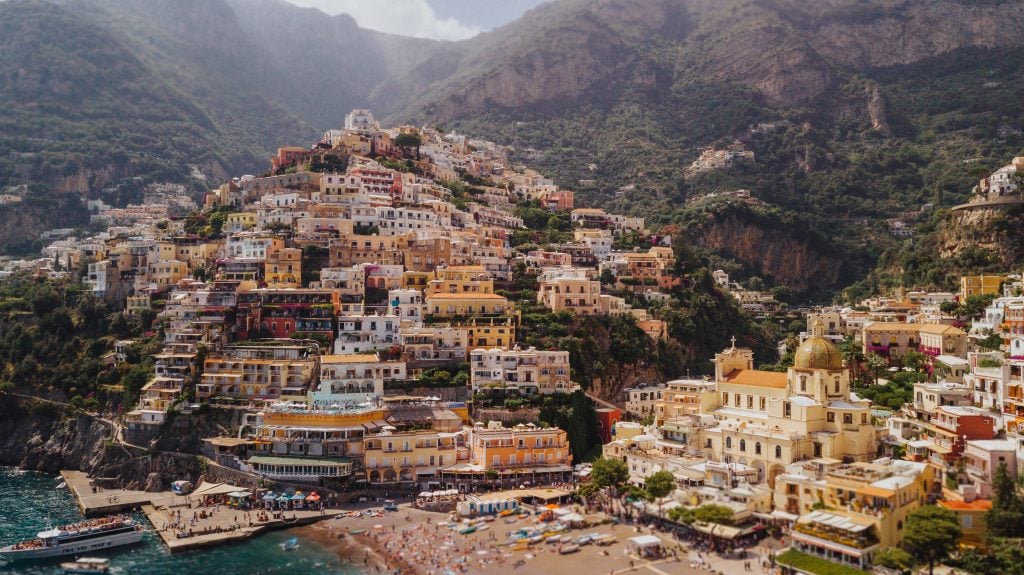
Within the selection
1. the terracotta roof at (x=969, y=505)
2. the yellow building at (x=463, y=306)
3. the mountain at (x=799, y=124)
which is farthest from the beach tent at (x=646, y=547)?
the mountain at (x=799, y=124)

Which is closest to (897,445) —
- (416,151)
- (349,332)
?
(349,332)

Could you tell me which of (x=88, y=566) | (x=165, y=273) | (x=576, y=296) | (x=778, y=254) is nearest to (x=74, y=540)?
(x=88, y=566)

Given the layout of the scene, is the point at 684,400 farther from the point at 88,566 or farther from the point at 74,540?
the point at 74,540

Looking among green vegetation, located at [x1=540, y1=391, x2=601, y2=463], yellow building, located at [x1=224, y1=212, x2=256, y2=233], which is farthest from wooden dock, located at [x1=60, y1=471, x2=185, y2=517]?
yellow building, located at [x1=224, y1=212, x2=256, y2=233]

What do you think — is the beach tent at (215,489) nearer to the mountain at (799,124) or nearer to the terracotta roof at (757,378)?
the terracotta roof at (757,378)

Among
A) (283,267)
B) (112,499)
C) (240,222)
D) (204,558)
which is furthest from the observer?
(240,222)

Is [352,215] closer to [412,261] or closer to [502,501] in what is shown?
[412,261]
